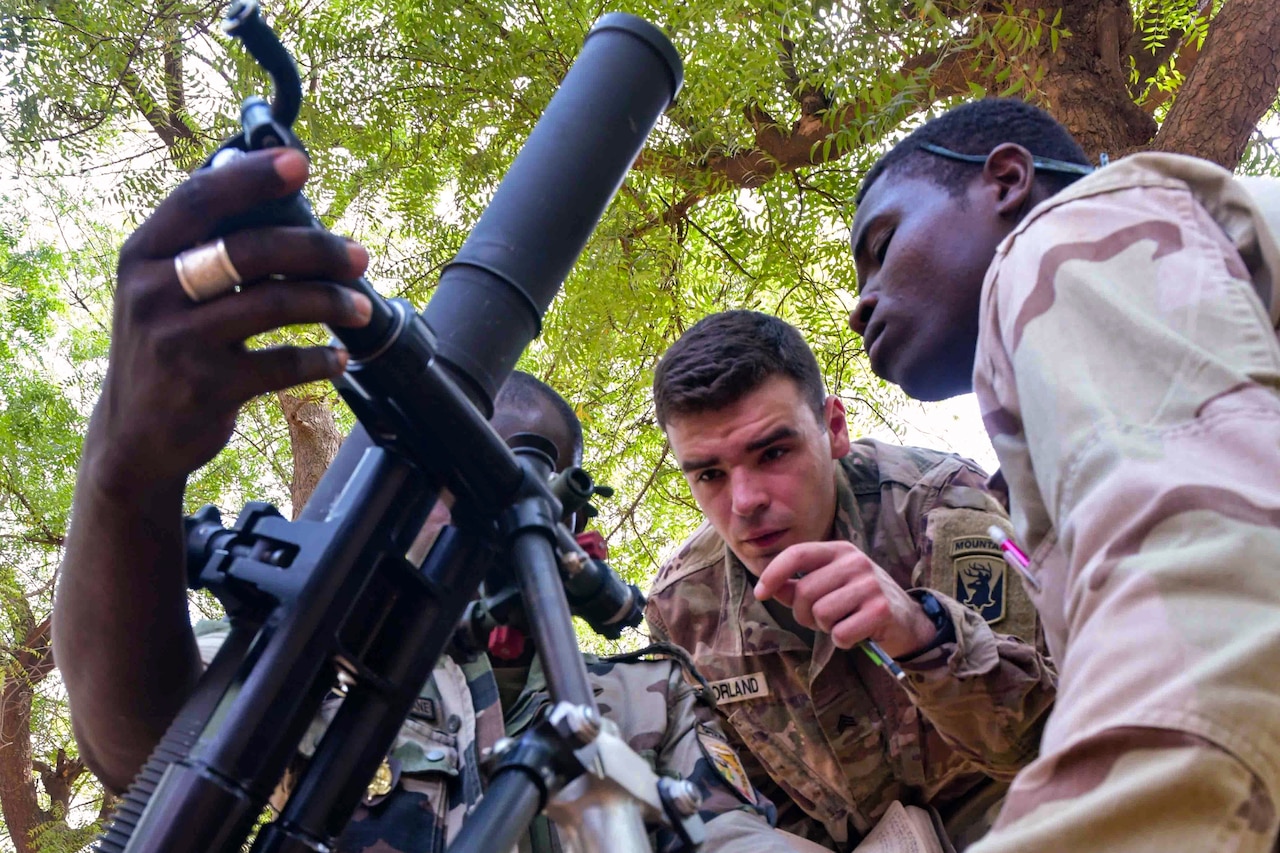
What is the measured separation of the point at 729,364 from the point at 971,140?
87 cm

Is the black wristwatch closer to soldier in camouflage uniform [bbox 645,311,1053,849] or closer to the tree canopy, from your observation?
soldier in camouflage uniform [bbox 645,311,1053,849]

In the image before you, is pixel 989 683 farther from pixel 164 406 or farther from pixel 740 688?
pixel 164 406

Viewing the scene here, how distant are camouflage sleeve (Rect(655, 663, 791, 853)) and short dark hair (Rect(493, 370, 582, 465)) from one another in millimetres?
612

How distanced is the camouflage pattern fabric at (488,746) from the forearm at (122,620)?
0.35 meters

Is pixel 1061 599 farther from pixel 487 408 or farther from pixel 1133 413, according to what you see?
pixel 487 408

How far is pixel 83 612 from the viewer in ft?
3.17

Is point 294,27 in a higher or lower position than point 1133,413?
higher

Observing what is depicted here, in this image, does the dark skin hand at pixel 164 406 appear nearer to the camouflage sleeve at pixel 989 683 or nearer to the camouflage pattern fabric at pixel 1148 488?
the camouflage pattern fabric at pixel 1148 488

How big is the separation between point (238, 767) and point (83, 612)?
29 centimetres

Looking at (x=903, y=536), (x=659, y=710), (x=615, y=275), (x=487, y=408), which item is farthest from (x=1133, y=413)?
(x=615, y=275)

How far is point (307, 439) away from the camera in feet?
16.5

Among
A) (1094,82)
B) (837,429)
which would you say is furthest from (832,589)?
(1094,82)

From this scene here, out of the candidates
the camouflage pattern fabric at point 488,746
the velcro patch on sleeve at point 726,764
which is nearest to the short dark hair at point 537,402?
the camouflage pattern fabric at point 488,746

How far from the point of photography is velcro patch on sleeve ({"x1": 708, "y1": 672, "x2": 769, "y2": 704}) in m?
2.53
